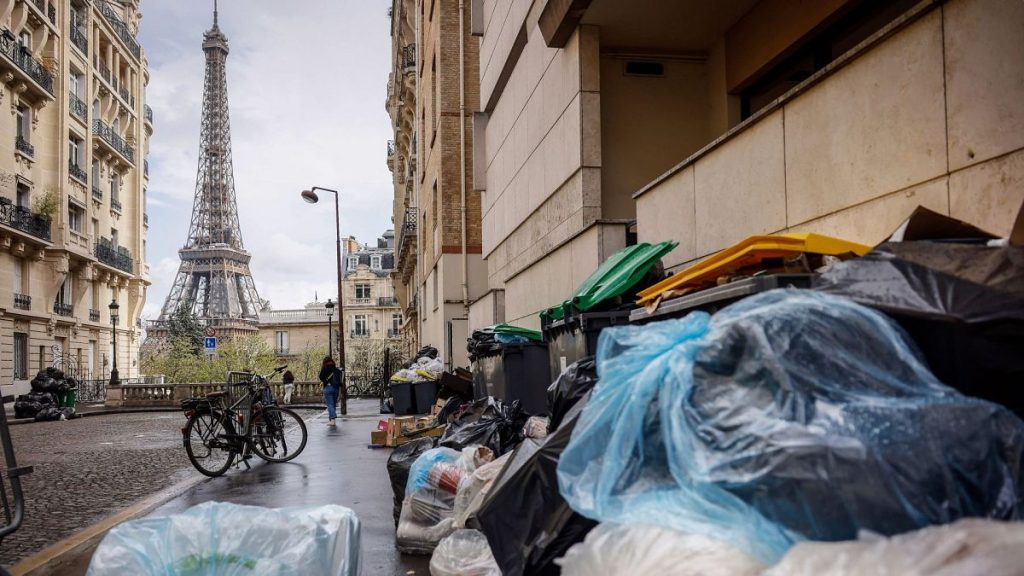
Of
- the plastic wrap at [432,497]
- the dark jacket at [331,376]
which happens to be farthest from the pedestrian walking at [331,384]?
the plastic wrap at [432,497]

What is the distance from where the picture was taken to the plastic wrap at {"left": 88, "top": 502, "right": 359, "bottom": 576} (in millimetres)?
2609

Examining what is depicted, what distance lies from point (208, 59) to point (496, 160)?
99878mm

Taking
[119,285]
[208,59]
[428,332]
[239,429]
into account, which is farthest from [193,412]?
[208,59]

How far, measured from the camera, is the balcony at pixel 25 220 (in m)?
31.0

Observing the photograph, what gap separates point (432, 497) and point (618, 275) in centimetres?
212

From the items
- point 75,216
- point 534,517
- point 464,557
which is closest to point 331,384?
point 464,557

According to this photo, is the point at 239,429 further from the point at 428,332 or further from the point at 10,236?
the point at 10,236

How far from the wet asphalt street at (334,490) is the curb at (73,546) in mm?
→ 179

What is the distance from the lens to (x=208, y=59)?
10219 cm

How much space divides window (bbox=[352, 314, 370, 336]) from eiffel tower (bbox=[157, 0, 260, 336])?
13943mm

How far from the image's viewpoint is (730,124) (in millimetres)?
8852

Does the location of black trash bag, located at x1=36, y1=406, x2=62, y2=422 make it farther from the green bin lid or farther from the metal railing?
the green bin lid

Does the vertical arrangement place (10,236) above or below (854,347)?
above

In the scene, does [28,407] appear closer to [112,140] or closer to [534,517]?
[112,140]
